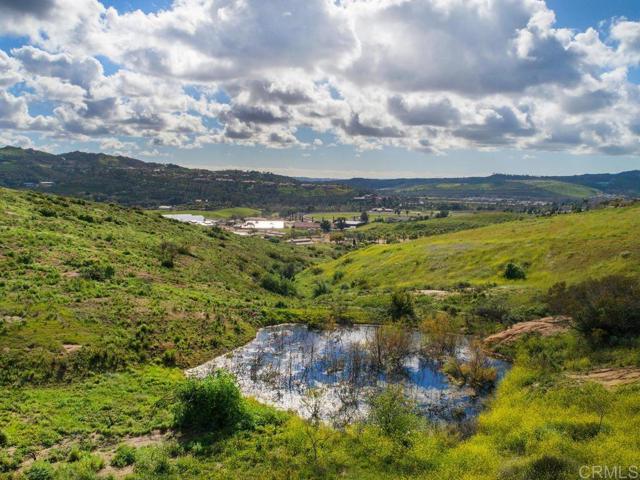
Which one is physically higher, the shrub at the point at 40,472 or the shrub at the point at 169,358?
the shrub at the point at 40,472

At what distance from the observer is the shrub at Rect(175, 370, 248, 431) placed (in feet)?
80.1

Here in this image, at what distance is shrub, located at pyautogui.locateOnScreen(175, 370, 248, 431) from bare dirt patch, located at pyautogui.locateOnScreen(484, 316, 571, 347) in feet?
83.7

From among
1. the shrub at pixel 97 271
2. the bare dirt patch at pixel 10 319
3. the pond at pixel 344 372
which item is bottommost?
the pond at pixel 344 372

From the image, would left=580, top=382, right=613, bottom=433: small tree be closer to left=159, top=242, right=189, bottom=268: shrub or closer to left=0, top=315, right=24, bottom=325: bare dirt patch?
left=0, top=315, right=24, bottom=325: bare dirt patch

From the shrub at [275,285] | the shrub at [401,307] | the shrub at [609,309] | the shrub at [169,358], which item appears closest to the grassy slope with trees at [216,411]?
the shrub at [169,358]

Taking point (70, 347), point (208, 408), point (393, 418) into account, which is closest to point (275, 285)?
point (70, 347)

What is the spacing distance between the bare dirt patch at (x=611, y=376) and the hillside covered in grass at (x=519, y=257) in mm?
21594

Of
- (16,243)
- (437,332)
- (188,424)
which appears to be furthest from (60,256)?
(437,332)

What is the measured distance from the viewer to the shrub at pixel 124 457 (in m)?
20.2

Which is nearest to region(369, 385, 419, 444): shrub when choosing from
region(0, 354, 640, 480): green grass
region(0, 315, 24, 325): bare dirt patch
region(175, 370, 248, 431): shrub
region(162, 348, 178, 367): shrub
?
region(0, 354, 640, 480): green grass

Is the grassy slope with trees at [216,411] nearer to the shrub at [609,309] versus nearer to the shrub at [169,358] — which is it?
the shrub at [169,358]

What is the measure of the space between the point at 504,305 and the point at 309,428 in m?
32.4

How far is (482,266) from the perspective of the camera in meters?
67.7

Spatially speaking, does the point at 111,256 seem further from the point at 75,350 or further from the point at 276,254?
the point at 276,254
